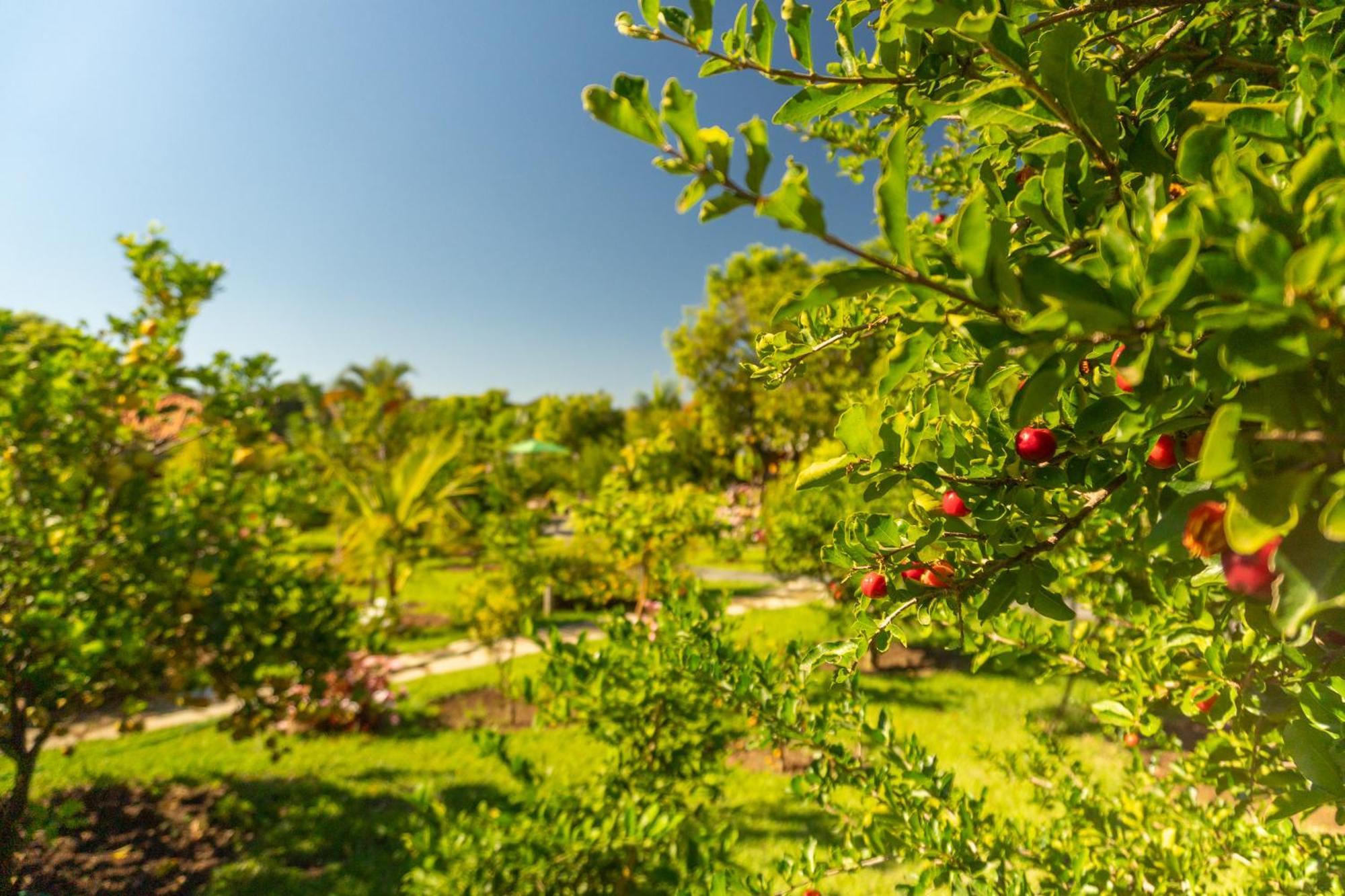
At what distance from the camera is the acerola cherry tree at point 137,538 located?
307 cm

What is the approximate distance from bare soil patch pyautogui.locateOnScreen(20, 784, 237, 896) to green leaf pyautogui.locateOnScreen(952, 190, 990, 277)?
442cm

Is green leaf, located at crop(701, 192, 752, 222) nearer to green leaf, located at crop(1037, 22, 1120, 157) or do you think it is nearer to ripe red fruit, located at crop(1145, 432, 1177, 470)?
green leaf, located at crop(1037, 22, 1120, 157)

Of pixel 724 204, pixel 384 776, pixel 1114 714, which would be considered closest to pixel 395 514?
pixel 384 776

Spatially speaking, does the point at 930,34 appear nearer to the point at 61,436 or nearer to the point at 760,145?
the point at 760,145

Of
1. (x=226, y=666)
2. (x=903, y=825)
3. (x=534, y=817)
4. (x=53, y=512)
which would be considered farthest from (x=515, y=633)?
(x=903, y=825)

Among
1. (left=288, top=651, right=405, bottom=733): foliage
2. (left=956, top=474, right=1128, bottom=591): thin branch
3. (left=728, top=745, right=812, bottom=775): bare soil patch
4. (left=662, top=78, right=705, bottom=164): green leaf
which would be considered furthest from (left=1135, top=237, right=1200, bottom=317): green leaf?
(left=288, top=651, right=405, bottom=733): foliage

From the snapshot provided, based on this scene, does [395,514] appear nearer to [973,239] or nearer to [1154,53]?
[1154,53]

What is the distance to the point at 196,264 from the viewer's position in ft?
12.3

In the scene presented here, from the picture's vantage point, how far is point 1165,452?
0.73 m

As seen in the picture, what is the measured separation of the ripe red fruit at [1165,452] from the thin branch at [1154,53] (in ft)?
1.99

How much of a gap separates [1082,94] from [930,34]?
1.10 ft

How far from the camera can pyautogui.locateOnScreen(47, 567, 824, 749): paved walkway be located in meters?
6.51

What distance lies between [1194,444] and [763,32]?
0.72 metres

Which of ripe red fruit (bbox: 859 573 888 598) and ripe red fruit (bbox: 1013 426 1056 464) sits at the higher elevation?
ripe red fruit (bbox: 1013 426 1056 464)
